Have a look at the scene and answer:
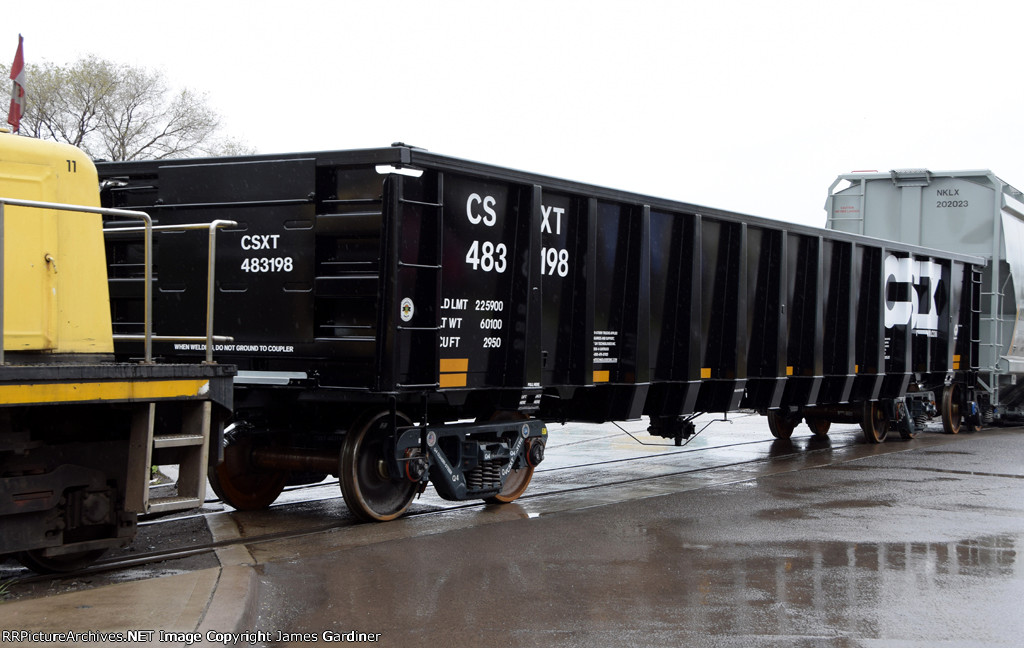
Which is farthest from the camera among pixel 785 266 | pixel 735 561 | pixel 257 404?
pixel 785 266

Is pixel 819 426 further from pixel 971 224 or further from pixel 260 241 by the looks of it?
pixel 260 241

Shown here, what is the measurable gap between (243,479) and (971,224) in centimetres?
1554

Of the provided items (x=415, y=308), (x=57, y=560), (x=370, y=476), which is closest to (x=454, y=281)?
(x=415, y=308)

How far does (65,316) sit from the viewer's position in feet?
21.7

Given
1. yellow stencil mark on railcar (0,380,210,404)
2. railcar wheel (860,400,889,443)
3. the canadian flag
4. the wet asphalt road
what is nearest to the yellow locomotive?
yellow stencil mark on railcar (0,380,210,404)

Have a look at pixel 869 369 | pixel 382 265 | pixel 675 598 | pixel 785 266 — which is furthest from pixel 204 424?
pixel 869 369

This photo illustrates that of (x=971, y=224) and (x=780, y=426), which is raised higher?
(x=971, y=224)

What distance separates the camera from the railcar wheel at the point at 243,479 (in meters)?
9.48

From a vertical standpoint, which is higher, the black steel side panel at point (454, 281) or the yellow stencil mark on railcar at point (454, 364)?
the black steel side panel at point (454, 281)

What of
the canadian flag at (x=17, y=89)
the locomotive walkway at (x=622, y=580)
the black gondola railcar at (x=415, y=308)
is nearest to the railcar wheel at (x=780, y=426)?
the black gondola railcar at (x=415, y=308)

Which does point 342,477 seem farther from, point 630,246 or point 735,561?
point 630,246

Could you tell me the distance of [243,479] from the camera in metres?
9.70

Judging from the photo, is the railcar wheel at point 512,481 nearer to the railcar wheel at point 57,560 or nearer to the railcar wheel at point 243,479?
the railcar wheel at point 243,479

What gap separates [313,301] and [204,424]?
2230mm
